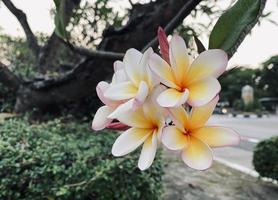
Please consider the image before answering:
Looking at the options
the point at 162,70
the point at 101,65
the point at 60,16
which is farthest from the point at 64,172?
the point at 162,70

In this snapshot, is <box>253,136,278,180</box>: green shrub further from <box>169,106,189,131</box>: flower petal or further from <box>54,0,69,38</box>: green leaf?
<box>169,106,189,131</box>: flower petal

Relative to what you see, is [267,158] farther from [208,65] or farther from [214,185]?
[208,65]

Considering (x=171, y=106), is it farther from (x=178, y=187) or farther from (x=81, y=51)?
(x=178, y=187)

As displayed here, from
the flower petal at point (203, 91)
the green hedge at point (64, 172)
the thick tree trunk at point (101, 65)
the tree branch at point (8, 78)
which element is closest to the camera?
the flower petal at point (203, 91)

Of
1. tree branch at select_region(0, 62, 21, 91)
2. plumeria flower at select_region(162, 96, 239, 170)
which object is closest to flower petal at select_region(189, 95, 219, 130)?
plumeria flower at select_region(162, 96, 239, 170)

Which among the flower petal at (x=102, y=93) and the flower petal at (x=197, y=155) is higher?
the flower petal at (x=102, y=93)

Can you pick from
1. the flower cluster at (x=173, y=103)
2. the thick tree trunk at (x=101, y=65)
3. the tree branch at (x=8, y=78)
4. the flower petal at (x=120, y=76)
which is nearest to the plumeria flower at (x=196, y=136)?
the flower cluster at (x=173, y=103)

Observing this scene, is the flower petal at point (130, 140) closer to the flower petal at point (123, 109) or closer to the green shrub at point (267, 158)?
the flower petal at point (123, 109)
